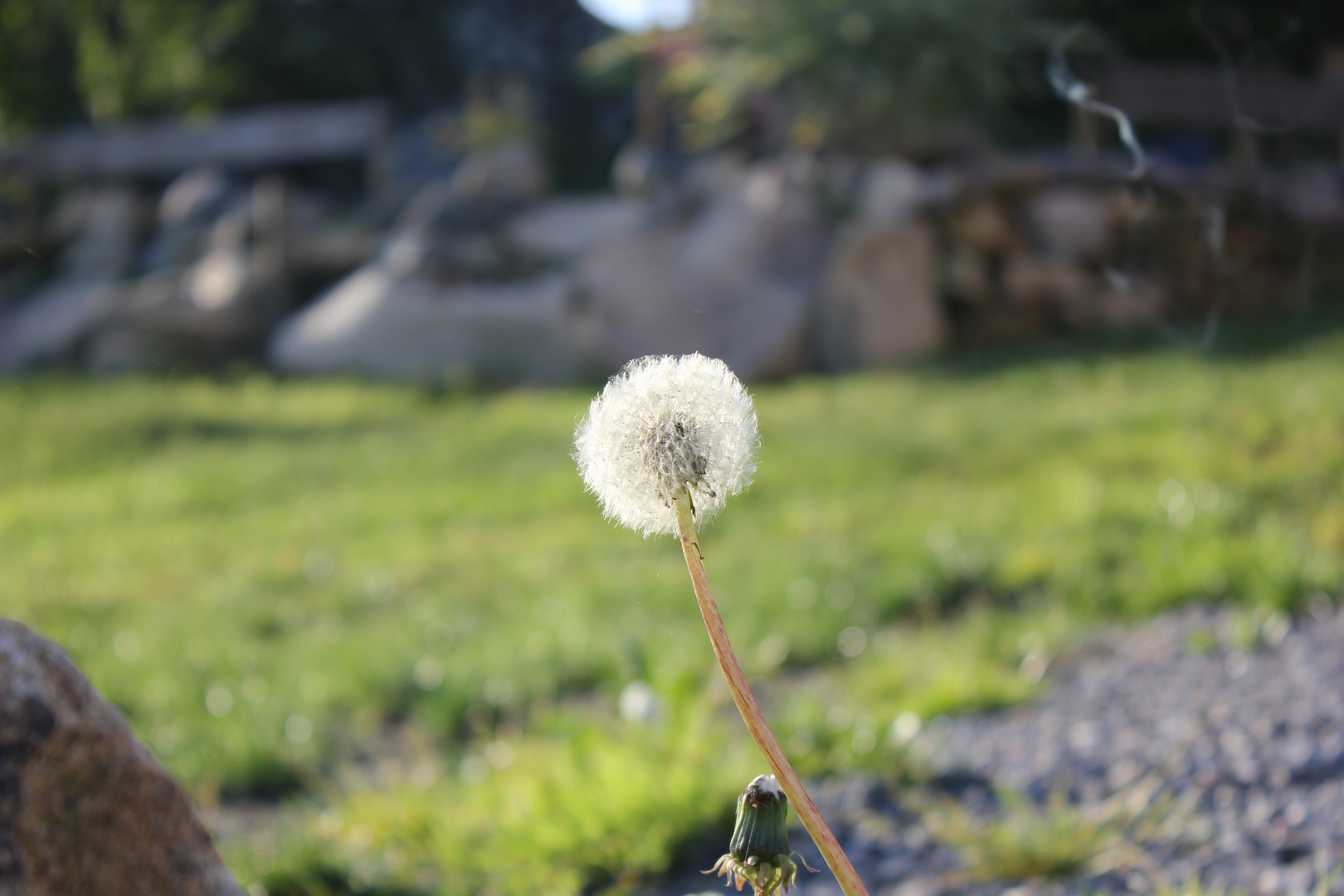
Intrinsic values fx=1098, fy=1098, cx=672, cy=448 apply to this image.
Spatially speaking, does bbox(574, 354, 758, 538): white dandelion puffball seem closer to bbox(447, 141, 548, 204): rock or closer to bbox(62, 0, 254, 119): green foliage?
bbox(447, 141, 548, 204): rock

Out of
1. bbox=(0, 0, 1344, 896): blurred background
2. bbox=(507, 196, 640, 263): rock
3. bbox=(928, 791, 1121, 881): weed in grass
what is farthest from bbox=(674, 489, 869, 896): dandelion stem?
bbox=(507, 196, 640, 263): rock

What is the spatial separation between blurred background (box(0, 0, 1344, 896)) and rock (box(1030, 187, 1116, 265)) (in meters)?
0.04

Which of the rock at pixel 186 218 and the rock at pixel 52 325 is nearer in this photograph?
the rock at pixel 52 325

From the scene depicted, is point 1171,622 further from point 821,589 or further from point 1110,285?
point 1110,285

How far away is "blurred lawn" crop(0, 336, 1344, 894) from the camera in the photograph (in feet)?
7.97

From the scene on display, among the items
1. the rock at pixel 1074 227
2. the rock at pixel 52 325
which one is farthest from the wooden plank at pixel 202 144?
the rock at pixel 1074 227

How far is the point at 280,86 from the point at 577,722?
16811 mm

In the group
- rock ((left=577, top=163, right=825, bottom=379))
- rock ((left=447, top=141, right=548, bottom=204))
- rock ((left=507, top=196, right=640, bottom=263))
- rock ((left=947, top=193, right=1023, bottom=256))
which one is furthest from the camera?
rock ((left=447, top=141, right=548, bottom=204))

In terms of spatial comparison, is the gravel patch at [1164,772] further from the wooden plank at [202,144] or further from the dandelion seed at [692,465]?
the wooden plank at [202,144]

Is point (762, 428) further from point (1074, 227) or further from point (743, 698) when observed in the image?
point (743, 698)

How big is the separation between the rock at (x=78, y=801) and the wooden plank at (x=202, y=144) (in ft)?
41.1

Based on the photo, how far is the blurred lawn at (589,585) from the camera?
7.97 feet

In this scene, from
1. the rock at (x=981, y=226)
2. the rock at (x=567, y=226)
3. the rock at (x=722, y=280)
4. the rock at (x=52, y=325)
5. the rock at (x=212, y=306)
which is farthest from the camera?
the rock at (x=52, y=325)

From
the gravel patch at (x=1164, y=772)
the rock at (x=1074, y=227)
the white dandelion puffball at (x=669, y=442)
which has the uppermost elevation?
the white dandelion puffball at (x=669, y=442)
